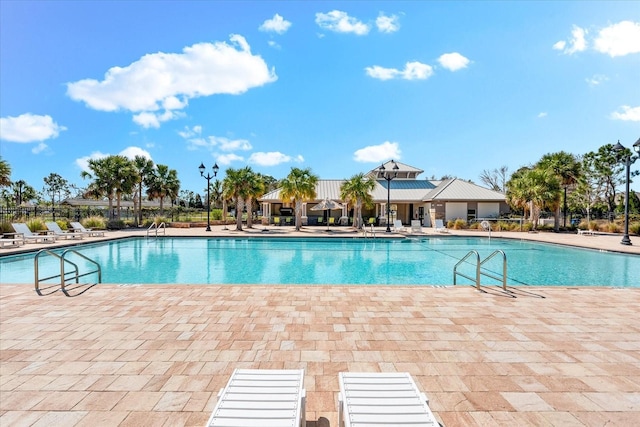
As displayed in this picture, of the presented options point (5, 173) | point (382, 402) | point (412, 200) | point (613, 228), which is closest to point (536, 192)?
point (613, 228)

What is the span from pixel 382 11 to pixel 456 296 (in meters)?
10.6

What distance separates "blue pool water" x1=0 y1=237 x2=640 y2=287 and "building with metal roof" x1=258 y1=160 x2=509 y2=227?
9385mm

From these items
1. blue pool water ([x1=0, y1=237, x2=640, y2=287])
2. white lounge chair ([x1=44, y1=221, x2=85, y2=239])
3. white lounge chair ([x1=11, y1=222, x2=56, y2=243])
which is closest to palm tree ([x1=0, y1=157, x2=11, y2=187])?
white lounge chair ([x1=44, y1=221, x2=85, y2=239])

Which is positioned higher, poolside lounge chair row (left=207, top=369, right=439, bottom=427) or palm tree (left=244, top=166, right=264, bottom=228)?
palm tree (left=244, top=166, right=264, bottom=228)

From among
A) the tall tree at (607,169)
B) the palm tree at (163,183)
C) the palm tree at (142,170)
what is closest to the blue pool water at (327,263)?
the palm tree at (142,170)

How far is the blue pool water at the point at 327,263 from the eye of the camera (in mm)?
9836

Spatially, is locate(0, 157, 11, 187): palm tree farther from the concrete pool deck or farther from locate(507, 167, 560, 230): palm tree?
locate(507, 167, 560, 230): palm tree

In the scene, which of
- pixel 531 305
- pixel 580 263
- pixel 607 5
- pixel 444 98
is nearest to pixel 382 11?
pixel 607 5

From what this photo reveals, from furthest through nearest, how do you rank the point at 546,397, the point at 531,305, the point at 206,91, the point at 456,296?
the point at 206,91 → the point at 456,296 → the point at 531,305 → the point at 546,397

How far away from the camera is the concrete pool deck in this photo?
9.16 feet

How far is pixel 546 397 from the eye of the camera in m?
2.95

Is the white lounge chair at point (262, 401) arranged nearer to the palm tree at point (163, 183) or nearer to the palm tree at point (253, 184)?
the palm tree at point (253, 184)

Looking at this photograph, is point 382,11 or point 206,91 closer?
point 382,11

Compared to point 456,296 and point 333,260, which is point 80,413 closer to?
point 456,296
